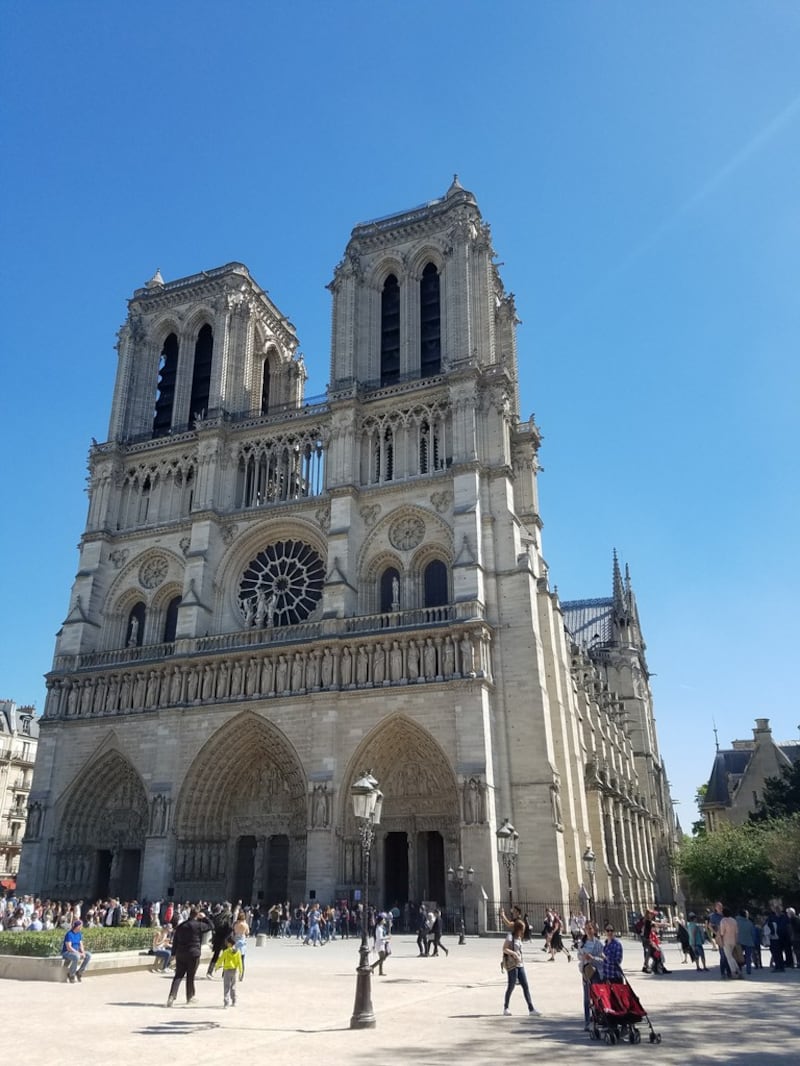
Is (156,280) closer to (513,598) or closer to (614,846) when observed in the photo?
(513,598)

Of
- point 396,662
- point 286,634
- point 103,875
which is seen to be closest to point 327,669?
point 396,662

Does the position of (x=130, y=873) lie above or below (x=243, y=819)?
below

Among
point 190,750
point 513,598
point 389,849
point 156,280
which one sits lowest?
point 389,849

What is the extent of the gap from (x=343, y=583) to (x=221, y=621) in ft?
20.1

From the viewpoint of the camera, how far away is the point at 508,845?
24.3 meters

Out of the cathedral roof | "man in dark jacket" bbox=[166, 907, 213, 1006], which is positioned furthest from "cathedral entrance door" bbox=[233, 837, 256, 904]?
the cathedral roof

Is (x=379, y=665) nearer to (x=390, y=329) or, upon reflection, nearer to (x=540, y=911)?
(x=540, y=911)

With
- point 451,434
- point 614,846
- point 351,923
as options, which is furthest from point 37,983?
point 614,846

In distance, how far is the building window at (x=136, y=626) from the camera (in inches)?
1399

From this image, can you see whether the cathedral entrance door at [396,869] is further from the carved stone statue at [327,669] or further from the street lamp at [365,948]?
the street lamp at [365,948]

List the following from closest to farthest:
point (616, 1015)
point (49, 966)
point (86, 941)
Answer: point (616, 1015) → point (49, 966) → point (86, 941)

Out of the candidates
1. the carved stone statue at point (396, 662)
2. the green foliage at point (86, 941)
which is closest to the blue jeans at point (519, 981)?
the green foliage at point (86, 941)

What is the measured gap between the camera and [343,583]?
3080 cm

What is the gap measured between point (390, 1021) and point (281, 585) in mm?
24648
